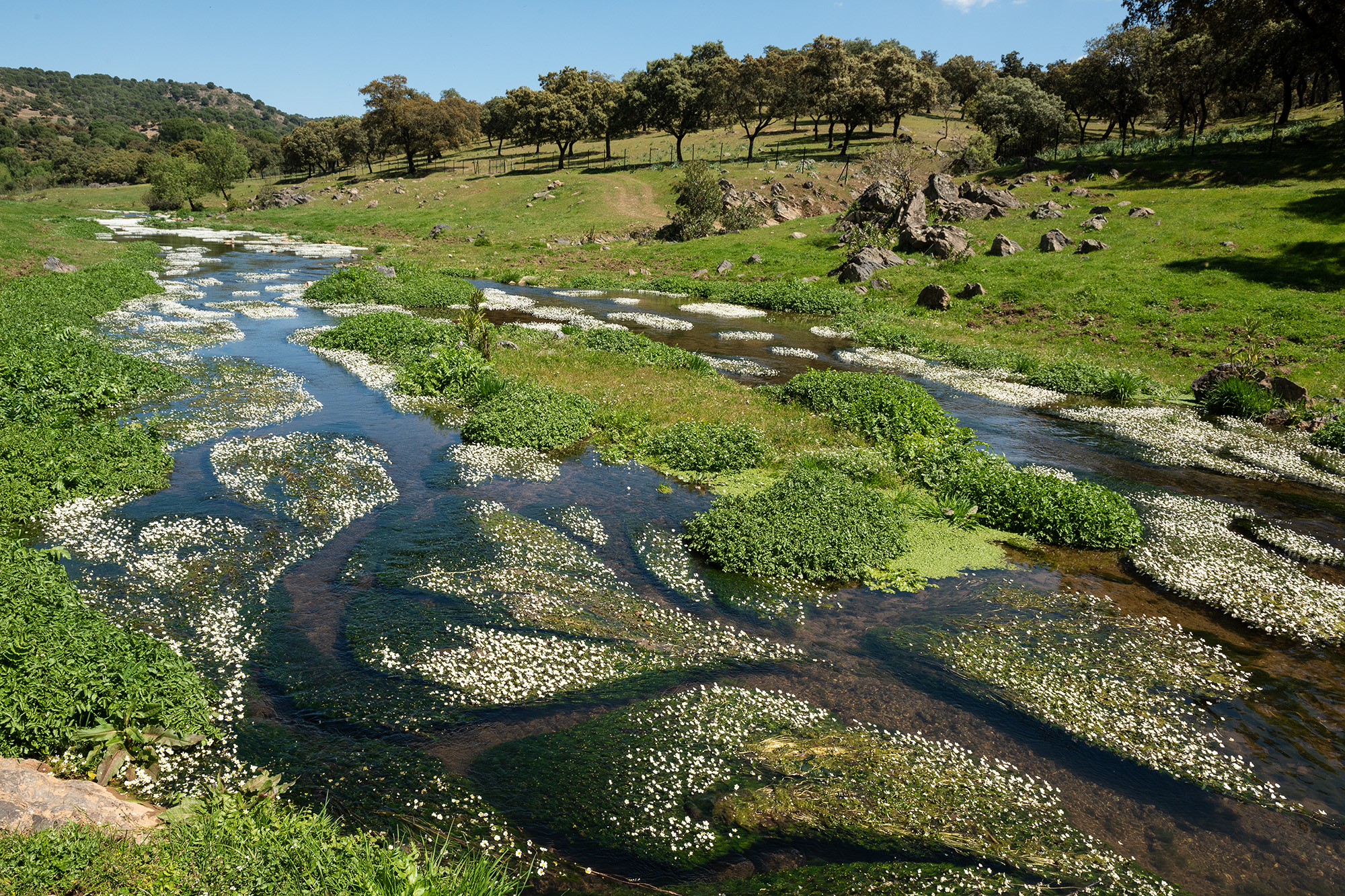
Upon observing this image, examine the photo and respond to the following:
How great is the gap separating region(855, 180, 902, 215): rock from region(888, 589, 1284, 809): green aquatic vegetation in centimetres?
6193

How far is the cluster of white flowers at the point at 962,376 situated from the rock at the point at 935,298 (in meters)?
9.90

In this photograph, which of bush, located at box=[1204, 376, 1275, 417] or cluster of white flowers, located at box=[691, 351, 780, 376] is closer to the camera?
bush, located at box=[1204, 376, 1275, 417]

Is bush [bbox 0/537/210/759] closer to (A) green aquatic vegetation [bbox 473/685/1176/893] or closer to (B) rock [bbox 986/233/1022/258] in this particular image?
(A) green aquatic vegetation [bbox 473/685/1176/893]

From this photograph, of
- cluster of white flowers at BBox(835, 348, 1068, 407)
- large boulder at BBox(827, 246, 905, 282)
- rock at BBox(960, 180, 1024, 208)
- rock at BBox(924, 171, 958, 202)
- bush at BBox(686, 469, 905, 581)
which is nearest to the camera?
bush at BBox(686, 469, 905, 581)

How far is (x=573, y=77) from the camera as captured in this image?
407 ft

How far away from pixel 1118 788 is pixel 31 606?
57.1 feet

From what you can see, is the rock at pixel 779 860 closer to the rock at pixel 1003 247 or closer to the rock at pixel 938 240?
the rock at pixel 1003 247

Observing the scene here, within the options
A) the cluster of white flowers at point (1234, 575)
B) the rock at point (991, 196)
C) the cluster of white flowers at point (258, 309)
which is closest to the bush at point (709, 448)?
the cluster of white flowers at point (1234, 575)

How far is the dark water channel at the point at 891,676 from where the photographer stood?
10.1 metres

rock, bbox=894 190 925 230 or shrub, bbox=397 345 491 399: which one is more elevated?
rock, bbox=894 190 925 230

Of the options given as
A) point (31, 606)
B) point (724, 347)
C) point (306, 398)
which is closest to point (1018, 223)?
point (724, 347)

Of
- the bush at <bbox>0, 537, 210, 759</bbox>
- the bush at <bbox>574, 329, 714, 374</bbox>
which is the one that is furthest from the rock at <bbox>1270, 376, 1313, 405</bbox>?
the bush at <bbox>0, 537, 210, 759</bbox>

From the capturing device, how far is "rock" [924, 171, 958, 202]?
6919 cm

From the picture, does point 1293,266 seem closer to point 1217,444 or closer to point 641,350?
point 1217,444
